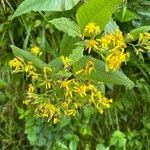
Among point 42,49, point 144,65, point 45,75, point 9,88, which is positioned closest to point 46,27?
point 42,49

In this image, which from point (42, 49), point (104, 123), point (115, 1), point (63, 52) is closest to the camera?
point (115, 1)

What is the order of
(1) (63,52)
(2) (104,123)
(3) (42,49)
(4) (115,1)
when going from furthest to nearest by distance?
1. (2) (104,123)
2. (3) (42,49)
3. (1) (63,52)
4. (4) (115,1)

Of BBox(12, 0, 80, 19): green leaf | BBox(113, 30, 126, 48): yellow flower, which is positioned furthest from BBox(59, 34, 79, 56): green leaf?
BBox(113, 30, 126, 48): yellow flower

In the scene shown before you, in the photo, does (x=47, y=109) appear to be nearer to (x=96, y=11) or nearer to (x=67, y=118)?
(x=96, y=11)

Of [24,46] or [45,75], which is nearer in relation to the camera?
[45,75]

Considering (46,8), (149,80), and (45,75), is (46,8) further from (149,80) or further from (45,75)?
(149,80)

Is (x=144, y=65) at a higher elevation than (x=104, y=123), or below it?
higher

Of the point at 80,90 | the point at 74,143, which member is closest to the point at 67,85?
the point at 80,90

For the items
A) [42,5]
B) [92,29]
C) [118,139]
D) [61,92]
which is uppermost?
[42,5]

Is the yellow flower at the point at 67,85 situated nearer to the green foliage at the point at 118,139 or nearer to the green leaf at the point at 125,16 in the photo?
the green leaf at the point at 125,16
